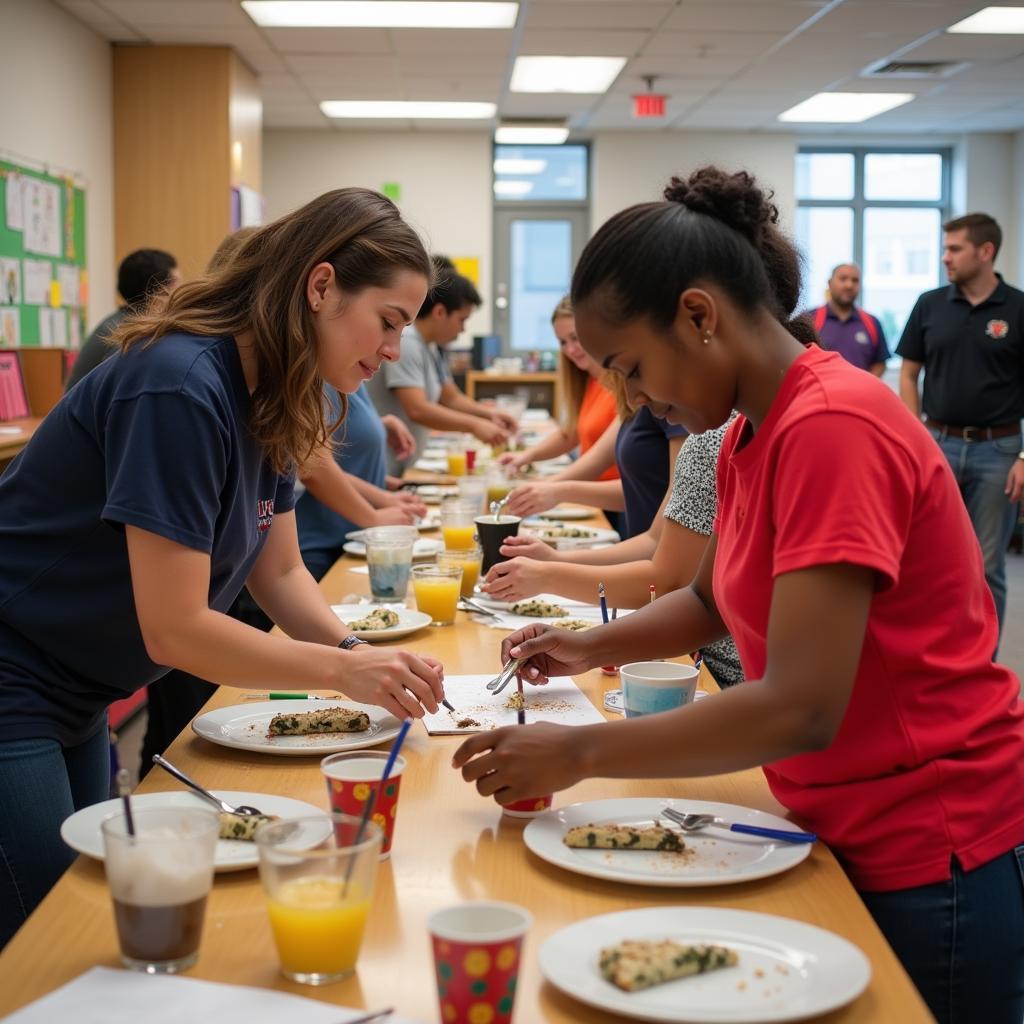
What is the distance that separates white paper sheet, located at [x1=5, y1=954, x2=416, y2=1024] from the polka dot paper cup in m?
0.05

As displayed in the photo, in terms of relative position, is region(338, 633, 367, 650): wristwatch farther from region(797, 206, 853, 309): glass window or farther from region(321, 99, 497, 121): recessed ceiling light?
region(797, 206, 853, 309): glass window

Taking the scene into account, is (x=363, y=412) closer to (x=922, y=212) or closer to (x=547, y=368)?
(x=547, y=368)

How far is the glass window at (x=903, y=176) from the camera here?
38.4 ft

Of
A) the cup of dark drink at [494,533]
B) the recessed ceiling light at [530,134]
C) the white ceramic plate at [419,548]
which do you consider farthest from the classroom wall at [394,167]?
the cup of dark drink at [494,533]

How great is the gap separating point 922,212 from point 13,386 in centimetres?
916

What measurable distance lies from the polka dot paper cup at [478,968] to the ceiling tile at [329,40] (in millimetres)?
7149

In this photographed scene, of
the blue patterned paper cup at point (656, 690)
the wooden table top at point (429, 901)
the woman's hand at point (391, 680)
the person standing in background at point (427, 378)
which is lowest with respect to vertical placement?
the wooden table top at point (429, 901)

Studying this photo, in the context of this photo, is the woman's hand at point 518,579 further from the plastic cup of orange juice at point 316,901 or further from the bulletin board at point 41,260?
the bulletin board at point 41,260

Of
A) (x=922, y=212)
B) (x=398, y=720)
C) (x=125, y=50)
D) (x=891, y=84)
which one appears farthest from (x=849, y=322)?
(x=398, y=720)

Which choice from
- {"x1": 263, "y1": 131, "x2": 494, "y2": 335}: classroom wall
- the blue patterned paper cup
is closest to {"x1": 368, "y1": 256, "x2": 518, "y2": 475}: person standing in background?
the blue patterned paper cup

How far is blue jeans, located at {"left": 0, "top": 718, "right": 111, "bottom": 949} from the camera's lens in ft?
4.92

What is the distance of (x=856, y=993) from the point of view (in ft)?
3.09

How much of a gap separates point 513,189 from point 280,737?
415 inches

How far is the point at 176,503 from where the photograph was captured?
1.43 meters
